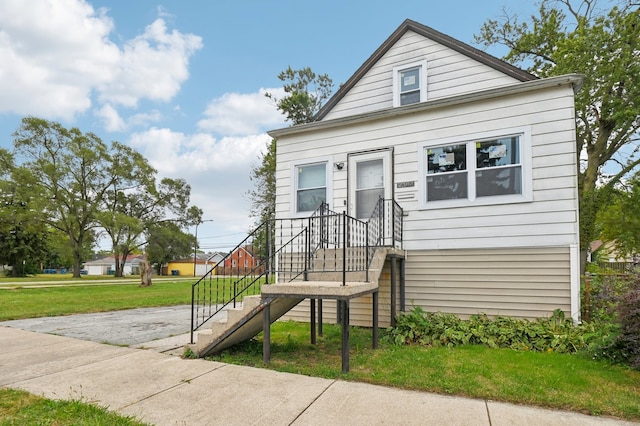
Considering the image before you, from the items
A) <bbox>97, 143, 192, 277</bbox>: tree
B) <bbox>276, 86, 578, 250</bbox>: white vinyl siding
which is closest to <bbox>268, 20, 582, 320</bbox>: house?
<bbox>276, 86, 578, 250</bbox>: white vinyl siding

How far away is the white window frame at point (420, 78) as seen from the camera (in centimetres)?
832

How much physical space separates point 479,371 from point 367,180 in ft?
14.1

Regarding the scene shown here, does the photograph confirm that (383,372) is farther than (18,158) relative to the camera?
No

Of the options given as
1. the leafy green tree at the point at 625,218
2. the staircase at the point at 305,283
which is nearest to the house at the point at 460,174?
the staircase at the point at 305,283

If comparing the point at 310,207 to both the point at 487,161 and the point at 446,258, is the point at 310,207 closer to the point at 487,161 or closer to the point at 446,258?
the point at 446,258

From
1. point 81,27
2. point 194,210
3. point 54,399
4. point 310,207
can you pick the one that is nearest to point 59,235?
point 194,210

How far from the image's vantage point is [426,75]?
836 centimetres

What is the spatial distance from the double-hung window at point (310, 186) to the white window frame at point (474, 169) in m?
2.06

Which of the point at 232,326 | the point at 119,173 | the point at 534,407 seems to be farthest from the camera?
the point at 119,173

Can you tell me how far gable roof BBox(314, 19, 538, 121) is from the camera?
763 cm

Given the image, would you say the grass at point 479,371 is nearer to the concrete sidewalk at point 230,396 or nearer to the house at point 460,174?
the concrete sidewalk at point 230,396

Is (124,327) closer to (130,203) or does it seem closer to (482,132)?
(482,132)

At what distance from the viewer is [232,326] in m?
5.08

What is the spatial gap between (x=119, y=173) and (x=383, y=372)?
31130 millimetres
